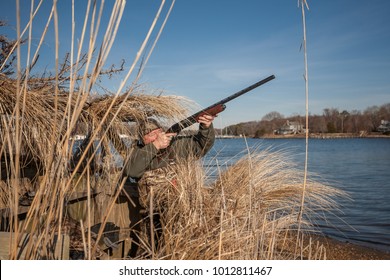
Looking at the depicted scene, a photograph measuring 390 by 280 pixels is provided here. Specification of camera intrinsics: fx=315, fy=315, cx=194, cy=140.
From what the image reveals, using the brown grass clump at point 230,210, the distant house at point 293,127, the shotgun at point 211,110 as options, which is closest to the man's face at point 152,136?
the shotgun at point 211,110

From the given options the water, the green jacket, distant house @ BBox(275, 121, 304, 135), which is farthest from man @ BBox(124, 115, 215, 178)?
distant house @ BBox(275, 121, 304, 135)

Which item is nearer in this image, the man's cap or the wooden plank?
the wooden plank

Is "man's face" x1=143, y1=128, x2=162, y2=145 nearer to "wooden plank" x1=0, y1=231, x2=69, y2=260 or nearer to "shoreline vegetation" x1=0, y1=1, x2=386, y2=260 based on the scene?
"shoreline vegetation" x1=0, y1=1, x2=386, y2=260

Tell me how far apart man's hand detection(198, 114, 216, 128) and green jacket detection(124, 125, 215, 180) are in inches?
2.5

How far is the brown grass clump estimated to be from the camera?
2020mm

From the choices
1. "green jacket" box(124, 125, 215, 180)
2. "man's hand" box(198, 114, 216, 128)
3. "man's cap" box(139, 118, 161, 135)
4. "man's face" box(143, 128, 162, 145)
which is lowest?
"green jacket" box(124, 125, 215, 180)

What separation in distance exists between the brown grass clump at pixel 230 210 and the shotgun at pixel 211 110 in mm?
421

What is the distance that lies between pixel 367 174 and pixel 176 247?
18.2 m

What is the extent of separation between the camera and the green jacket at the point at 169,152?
11.4ft

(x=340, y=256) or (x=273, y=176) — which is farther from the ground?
(x=273, y=176)
